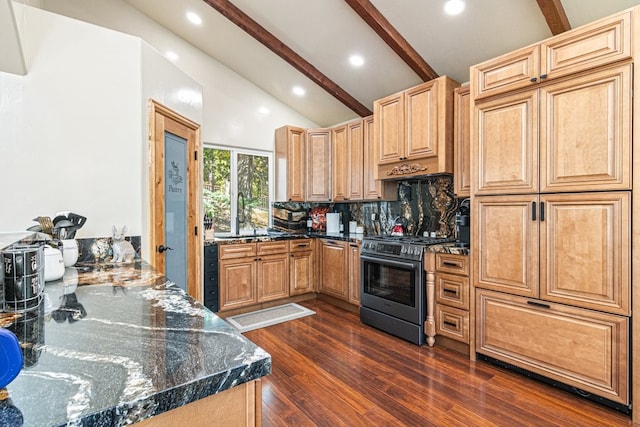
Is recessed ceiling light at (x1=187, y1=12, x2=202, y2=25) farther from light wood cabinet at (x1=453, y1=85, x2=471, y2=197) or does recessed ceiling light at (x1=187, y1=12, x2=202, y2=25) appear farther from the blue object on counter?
the blue object on counter

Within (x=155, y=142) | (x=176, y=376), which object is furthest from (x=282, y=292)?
(x=176, y=376)

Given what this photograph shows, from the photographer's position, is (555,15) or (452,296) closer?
(555,15)

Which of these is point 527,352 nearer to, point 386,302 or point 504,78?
point 386,302

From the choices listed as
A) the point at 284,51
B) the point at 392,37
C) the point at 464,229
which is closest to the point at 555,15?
the point at 392,37

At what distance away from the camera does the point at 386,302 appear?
10.7 ft

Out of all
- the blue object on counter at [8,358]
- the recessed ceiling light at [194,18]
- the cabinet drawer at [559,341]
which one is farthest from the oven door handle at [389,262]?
the recessed ceiling light at [194,18]

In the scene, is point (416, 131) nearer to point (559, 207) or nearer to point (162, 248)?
point (559, 207)

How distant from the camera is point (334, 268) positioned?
4.16 m

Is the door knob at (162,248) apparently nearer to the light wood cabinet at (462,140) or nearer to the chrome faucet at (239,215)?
the chrome faucet at (239,215)

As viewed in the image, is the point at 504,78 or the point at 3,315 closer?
the point at 3,315

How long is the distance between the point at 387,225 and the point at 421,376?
2.07 meters

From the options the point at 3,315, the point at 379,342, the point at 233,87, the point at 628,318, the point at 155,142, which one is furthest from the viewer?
the point at 233,87

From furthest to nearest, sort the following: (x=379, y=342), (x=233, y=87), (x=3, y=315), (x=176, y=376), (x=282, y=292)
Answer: (x=233, y=87) < (x=282, y=292) < (x=379, y=342) < (x=3, y=315) < (x=176, y=376)

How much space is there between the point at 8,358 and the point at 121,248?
161 cm
